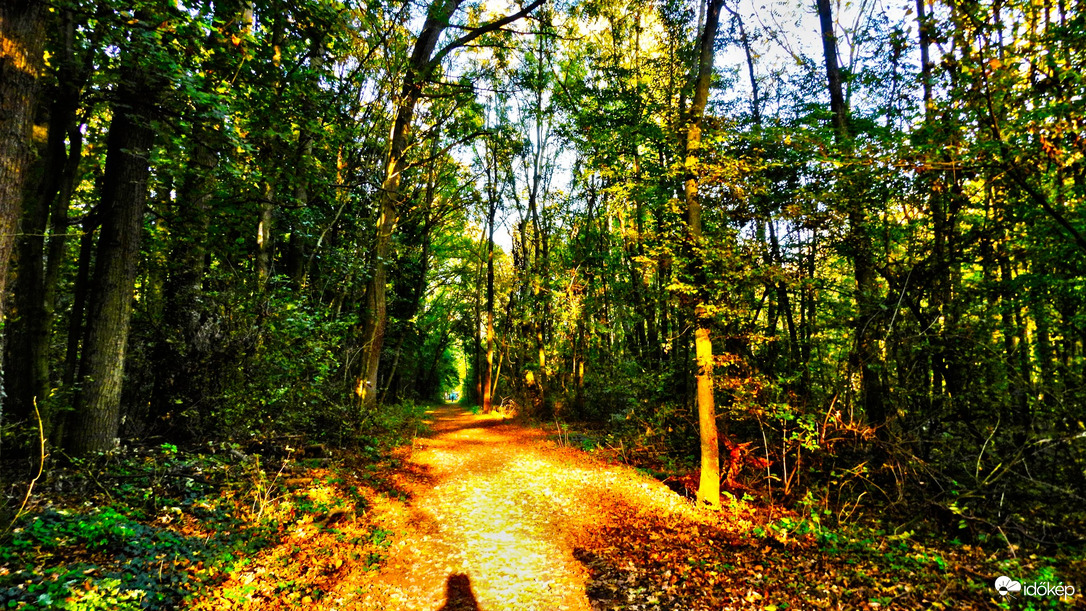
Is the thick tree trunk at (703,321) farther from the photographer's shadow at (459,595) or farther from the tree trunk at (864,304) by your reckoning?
the photographer's shadow at (459,595)

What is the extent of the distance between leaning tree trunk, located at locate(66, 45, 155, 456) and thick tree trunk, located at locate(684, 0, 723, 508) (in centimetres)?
816

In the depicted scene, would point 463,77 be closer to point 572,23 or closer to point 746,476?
point 572,23

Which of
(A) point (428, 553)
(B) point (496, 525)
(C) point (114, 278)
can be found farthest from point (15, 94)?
(B) point (496, 525)

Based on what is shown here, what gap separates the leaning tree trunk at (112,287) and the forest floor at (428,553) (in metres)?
0.68

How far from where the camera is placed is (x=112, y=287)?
632 cm

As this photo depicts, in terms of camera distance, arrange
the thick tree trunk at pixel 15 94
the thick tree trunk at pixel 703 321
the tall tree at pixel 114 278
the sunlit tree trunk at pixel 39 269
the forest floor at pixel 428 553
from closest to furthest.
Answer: the thick tree trunk at pixel 15 94
the forest floor at pixel 428 553
the tall tree at pixel 114 278
the sunlit tree trunk at pixel 39 269
the thick tree trunk at pixel 703 321

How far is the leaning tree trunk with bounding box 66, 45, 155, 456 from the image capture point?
611cm

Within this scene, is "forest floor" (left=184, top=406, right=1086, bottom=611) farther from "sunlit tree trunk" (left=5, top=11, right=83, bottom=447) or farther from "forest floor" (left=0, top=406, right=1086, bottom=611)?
"sunlit tree trunk" (left=5, top=11, right=83, bottom=447)

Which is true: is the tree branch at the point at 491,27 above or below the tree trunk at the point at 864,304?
above

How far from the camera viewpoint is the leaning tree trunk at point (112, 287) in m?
6.11

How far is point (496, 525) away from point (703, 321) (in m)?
4.85

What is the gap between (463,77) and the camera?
516 inches

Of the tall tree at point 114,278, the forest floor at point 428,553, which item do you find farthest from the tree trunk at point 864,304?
the tall tree at point 114,278

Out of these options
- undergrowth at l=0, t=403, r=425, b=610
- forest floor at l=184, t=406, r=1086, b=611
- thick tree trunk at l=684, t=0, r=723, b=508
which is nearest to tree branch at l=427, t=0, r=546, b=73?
thick tree trunk at l=684, t=0, r=723, b=508
